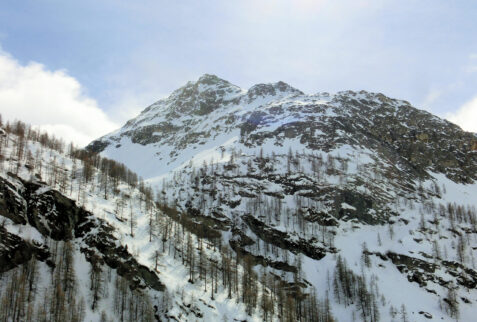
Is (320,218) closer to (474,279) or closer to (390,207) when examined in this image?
(390,207)

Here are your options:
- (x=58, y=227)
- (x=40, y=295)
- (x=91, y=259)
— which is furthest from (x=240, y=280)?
(x=58, y=227)

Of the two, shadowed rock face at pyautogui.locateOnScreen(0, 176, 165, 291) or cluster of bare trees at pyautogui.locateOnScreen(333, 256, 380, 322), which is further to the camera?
cluster of bare trees at pyautogui.locateOnScreen(333, 256, 380, 322)

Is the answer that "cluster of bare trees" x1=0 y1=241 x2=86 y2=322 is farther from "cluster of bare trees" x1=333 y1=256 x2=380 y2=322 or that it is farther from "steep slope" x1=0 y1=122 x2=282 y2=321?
"cluster of bare trees" x1=333 y1=256 x2=380 y2=322

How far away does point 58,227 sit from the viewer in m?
91.9

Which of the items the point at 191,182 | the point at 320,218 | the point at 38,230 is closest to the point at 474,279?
the point at 320,218

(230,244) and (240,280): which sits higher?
(230,244)

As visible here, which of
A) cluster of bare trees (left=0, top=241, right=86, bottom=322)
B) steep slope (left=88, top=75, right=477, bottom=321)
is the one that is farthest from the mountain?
steep slope (left=88, top=75, right=477, bottom=321)

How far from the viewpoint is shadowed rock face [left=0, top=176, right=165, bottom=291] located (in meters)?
83.7

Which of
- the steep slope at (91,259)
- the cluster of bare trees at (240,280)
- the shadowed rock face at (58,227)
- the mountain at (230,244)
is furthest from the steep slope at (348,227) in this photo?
the shadowed rock face at (58,227)

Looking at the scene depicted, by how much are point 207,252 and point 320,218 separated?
6207 cm

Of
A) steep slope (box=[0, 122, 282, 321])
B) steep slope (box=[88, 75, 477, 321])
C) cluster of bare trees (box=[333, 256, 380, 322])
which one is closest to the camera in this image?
steep slope (box=[0, 122, 282, 321])

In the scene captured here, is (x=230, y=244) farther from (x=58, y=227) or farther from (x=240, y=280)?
(x=58, y=227)

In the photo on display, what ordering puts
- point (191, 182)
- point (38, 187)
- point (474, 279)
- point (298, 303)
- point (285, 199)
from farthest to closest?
point (191, 182) → point (285, 199) → point (474, 279) → point (298, 303) → point (38, 187)

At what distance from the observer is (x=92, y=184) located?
4990 inches
